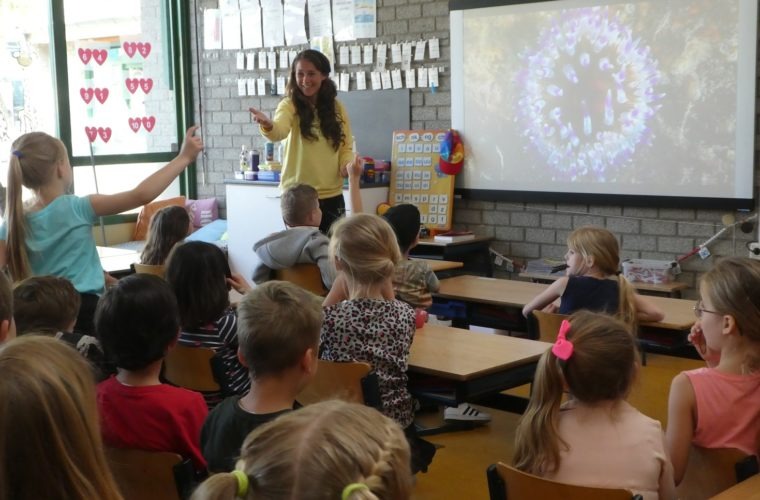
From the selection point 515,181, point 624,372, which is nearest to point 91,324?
point 624,372

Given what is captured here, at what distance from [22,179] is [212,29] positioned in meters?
4.81

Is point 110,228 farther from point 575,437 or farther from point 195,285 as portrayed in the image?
point 575,437

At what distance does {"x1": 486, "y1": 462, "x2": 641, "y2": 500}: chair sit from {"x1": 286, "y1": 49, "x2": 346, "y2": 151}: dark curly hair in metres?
3.31

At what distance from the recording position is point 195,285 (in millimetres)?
2818

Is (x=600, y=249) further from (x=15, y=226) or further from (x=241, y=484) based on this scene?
(x=241, y=484)

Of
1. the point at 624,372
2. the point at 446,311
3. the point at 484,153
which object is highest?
the point at 484,153

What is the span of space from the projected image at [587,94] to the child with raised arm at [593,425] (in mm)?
3634

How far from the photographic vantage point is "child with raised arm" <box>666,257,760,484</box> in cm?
212

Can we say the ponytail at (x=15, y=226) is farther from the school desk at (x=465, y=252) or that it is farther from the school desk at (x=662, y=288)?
the school desk at (x=662, y=288)

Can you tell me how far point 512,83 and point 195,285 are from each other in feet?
11.6

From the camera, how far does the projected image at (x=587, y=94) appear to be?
5375 millimetres

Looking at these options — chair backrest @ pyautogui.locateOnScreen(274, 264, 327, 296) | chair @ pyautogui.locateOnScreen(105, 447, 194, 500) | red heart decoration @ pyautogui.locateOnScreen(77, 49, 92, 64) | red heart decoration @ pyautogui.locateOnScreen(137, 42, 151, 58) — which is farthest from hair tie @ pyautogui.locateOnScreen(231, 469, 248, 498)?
red heart decoration @ pyautogui.locateOnScreen(137, 42, 151, 58)

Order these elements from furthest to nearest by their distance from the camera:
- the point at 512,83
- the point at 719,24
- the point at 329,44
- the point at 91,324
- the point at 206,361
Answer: the point at 329,44
the point at 512,83
the point at 719,24
the point at 91,324
the point at 206,361

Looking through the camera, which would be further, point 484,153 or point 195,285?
point 484,153
